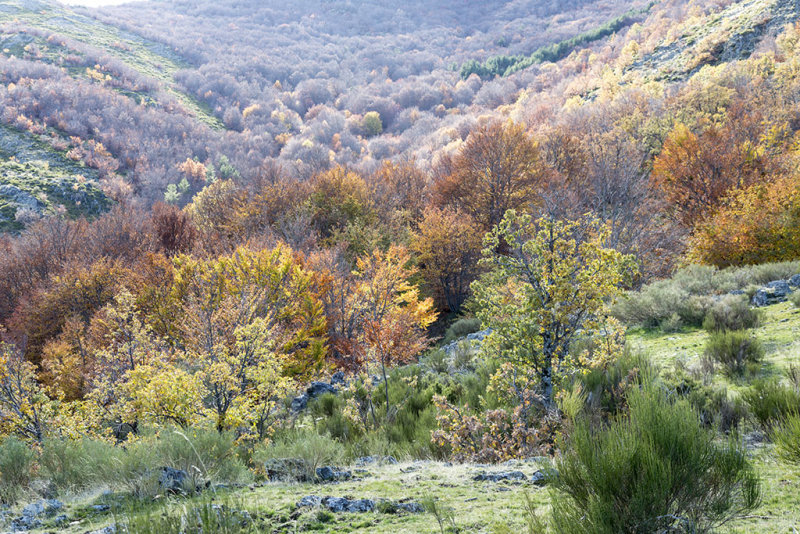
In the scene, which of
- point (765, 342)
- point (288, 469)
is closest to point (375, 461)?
point (288, 469)

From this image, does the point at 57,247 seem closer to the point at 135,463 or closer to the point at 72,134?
the point at 135,463

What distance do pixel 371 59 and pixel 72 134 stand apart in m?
111

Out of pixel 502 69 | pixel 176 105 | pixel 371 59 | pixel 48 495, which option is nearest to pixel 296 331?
pixel 48 495

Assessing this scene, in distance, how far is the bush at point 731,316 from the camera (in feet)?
28.6

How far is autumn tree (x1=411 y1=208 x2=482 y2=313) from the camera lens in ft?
97.6

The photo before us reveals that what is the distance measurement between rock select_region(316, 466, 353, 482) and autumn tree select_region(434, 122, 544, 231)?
2861cm

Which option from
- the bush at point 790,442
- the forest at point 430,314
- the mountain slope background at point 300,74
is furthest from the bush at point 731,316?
the mountain slope background at point 300,74

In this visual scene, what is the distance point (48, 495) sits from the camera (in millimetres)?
5125

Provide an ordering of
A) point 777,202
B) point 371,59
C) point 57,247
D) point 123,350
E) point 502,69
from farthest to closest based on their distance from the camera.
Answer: point 371,59
point 502,69
point 57,247
point 777,202
point 123,350

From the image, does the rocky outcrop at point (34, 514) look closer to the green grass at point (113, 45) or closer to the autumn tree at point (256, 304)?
the autumn tree at point (256, 304)

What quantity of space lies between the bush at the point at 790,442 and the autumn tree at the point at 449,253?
25.8 meters

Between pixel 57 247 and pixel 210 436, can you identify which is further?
pixel 57 247

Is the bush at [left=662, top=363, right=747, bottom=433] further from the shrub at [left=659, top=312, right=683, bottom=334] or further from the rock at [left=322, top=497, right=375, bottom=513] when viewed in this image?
the shrub at [left=659, top=312, right=683, bottom=334]

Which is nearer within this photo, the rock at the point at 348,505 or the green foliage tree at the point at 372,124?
the rock at the point at 348,505
